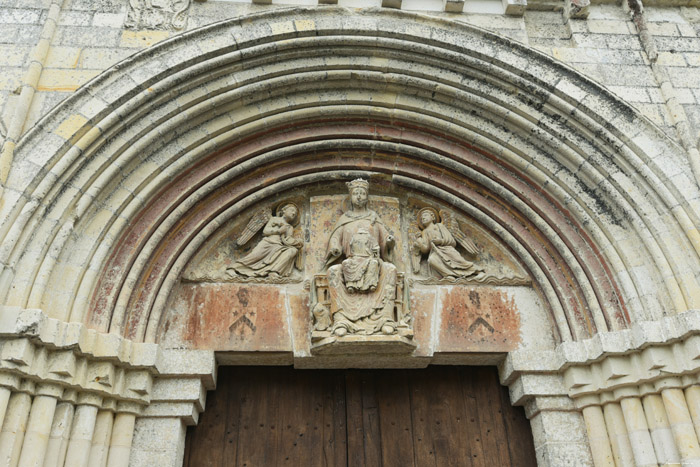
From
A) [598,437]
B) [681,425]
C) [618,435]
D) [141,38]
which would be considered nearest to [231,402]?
[598,437]

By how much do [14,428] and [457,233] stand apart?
3.29 metres

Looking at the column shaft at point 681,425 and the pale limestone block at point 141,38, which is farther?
the pale limestone block at point 141,38

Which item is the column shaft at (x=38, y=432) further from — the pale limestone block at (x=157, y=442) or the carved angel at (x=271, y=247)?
the carved angel at (x=271, y=247)

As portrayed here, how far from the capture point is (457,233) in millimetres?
4684

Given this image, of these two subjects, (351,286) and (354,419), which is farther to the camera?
(354,419)

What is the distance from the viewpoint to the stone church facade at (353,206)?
363 cm

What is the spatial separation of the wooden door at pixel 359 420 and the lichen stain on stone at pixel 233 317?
1.13 ft

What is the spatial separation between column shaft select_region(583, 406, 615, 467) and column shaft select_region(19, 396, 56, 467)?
133 inches

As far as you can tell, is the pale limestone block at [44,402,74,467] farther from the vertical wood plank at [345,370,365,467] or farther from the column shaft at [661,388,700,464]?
the column shaft at [661,388,700,464]

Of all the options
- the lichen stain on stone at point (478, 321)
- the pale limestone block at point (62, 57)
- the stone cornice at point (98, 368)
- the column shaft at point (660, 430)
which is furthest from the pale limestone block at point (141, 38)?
the column shaft at point (660, 430)

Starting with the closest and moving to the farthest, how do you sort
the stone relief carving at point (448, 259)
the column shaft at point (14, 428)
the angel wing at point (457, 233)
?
the column shaft at point (14, 428) < the stone relief carving at point (448, 259) < the angel wing at point (457, 233)

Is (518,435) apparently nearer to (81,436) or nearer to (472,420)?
(472,420)

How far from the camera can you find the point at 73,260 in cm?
370

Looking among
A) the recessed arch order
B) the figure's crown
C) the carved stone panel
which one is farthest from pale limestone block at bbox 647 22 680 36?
the figure's crown
